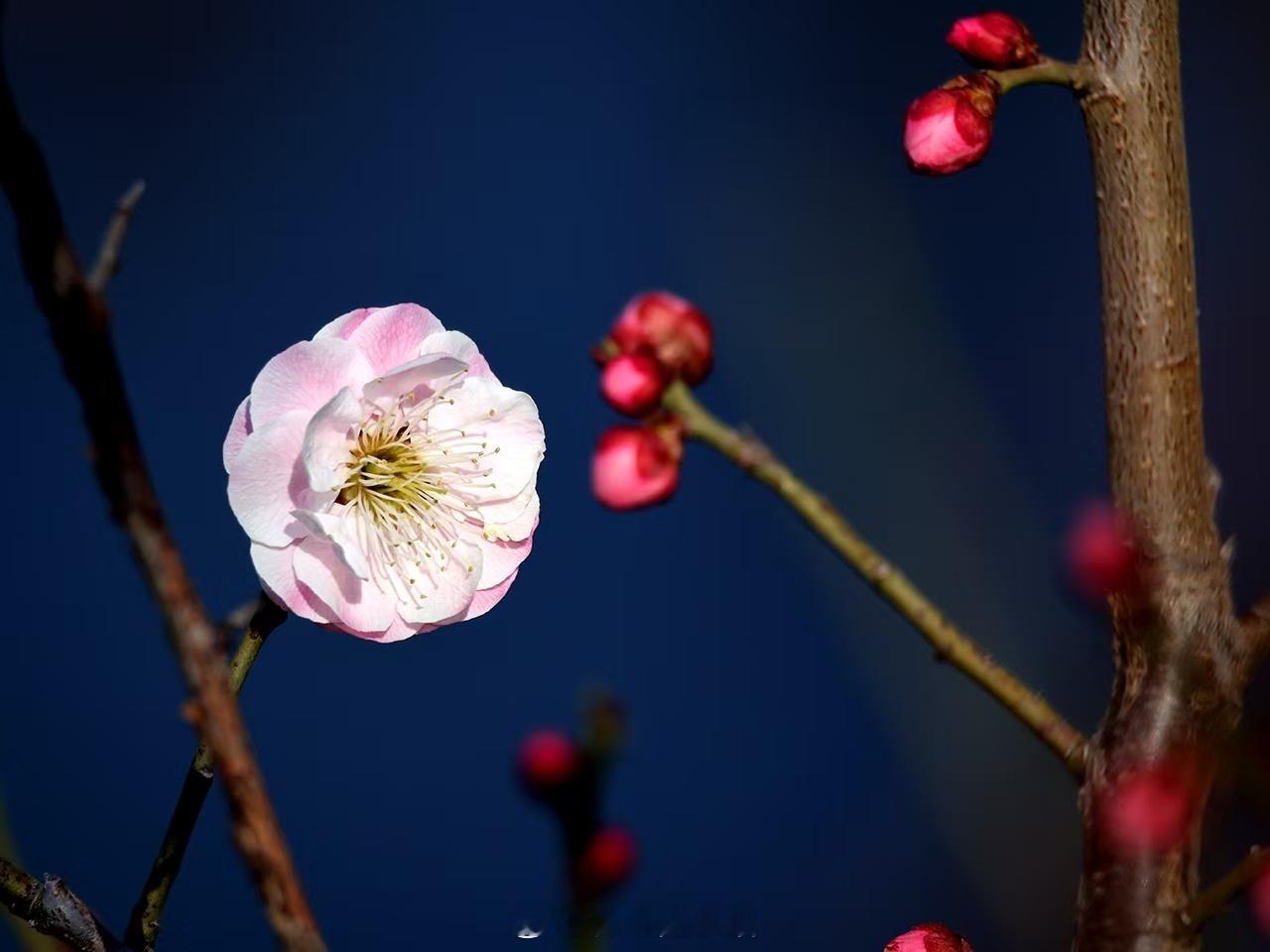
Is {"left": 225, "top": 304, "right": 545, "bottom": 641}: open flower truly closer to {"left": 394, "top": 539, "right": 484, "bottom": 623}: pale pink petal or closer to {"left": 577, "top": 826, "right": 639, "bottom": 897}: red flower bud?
{"left": 394, "top": 539, "right": 484, "bottom": 623}: pale pink petal

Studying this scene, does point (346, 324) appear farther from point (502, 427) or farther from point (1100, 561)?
point (1100, 561)

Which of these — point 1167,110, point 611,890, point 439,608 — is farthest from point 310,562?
point 1167,110

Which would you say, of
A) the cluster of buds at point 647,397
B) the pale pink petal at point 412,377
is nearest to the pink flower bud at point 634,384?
the cluster of buds at point 647,397

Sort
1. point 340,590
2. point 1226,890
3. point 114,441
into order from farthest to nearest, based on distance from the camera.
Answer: point 340,590, point 1226,890, point 114,441

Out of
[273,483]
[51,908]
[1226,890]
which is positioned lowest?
[1226,890]

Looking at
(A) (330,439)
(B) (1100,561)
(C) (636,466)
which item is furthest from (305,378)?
(B) (1100,561)

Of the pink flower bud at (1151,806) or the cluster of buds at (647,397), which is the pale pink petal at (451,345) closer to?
the cluster of buds at (647,397)
